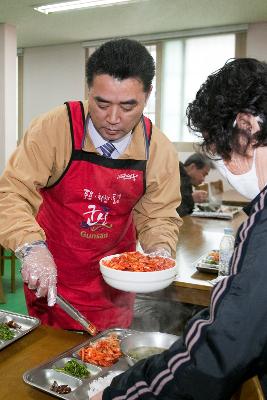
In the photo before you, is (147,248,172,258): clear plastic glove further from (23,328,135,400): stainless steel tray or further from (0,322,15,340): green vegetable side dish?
(0,322,15,340): green vegetable side dish

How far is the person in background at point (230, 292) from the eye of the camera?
875 mm

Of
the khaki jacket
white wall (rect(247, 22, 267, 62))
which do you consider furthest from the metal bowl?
white wall (rect(247, 22, 267, 62))

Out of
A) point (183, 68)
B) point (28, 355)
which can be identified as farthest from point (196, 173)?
point (28, 355)

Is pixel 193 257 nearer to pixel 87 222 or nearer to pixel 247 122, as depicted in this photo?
pixel 87 222

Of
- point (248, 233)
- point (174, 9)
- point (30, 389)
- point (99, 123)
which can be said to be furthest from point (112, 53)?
point (174, 9)

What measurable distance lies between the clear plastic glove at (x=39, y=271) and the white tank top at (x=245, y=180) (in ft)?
2.54

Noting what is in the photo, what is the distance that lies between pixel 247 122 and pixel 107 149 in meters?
1.09

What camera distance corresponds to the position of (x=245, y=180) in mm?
1132

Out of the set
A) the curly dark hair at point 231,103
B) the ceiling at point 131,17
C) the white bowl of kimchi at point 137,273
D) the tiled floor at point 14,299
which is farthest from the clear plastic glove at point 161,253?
the ceiling at point 131,17

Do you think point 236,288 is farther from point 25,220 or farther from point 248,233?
point 25,220

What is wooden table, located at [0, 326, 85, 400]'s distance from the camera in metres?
1.31

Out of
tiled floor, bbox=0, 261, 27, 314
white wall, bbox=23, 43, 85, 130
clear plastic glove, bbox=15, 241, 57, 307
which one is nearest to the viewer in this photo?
clear plastic glove, bbox=15, 241, 57, 307

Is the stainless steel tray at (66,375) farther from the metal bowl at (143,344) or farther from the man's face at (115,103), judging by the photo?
the man's face at (115,103)

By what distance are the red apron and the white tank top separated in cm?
91
